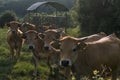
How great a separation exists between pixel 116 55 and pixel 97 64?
0.78 m

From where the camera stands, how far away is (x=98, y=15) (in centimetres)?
3047

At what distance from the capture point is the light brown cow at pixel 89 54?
334 inches

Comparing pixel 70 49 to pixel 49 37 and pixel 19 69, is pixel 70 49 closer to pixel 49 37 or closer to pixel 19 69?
pixel 49 37

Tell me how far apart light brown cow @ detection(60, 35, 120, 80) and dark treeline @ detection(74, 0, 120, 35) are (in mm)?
17172

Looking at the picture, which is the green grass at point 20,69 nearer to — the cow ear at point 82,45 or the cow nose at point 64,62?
the cow ear at point 82,45

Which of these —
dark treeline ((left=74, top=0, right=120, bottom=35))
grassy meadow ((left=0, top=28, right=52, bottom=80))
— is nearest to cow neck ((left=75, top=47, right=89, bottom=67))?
grassy meadow ((left=0, top=28, right=52, bottom=80))

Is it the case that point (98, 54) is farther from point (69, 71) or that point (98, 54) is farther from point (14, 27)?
point (14, 27)

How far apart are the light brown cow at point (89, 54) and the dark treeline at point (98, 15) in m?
17.2

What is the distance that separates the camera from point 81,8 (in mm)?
31734

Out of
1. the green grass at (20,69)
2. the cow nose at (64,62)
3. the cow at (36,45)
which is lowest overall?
the green grass at (20,69)

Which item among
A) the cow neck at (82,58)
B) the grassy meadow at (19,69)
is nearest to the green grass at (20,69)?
the grassy meadow at (19,69)

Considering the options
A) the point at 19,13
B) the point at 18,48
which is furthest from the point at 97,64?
the point at 19,13

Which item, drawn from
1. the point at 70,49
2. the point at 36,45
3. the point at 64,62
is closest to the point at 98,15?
the point at 36,45

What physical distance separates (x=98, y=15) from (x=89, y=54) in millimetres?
21545
